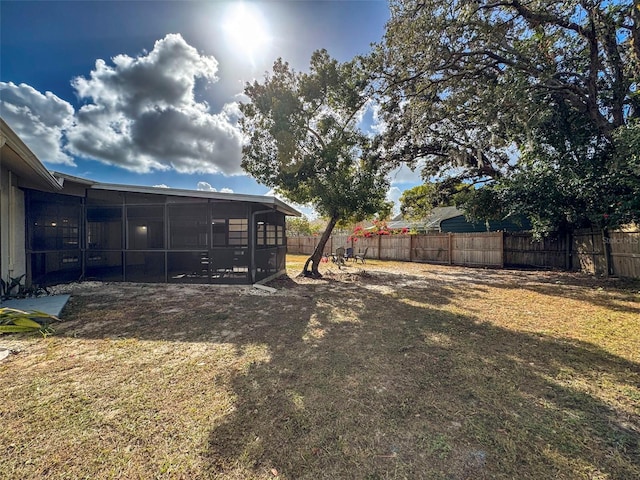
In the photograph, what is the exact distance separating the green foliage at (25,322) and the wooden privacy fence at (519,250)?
13873mm

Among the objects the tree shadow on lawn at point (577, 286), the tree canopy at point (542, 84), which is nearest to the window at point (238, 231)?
the tree canopy at point (542, 84)

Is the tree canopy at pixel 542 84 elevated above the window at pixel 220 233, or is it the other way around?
the tree canopy at pixel 542 84

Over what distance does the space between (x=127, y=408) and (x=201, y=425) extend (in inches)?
28.6

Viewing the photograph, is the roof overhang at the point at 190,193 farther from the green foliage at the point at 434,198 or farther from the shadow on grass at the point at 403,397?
the green foliage at the point at 434,198

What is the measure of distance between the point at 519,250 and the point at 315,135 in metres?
10.4

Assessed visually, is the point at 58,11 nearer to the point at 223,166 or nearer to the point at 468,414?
the point at 468,414

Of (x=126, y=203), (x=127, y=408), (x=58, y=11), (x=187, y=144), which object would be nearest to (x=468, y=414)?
(x=127, y=408)

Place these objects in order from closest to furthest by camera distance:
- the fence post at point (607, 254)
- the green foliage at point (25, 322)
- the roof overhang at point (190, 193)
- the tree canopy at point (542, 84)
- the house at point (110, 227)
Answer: the green foliage at point (25, 322), the house at point (110, 227), the tree canopy at point (542, 84), the roof overhang at point (190, 193), the fence post at point (607, 254)

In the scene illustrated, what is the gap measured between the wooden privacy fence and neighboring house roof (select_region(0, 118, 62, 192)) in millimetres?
14604

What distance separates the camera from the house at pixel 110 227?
6.30 metres

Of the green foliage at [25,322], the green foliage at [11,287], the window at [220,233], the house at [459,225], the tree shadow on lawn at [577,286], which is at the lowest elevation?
the tree shadow on lawn at [577,286]

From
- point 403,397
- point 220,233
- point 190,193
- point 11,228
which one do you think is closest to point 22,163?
point 11,228

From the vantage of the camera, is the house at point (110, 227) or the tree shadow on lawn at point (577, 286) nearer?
the tree shadow on lawn at point (577, 286)

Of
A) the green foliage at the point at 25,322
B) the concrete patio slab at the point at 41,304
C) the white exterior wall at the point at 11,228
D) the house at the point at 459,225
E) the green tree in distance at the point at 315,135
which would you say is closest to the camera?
the green foliage at the point at 25,322
